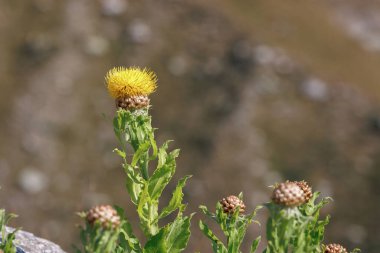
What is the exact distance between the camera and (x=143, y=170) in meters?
6.91

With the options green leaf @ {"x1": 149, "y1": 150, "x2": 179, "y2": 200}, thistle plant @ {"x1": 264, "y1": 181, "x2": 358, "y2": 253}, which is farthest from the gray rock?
thistle plant @ {"x1": 264, "y1": 181, "x2": 358, "y2": 253}

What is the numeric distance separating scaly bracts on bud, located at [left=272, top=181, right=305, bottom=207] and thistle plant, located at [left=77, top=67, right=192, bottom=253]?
123cm

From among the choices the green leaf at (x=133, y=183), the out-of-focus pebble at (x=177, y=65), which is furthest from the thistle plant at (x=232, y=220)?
the out-of-focus pebble at (x=177, y=65)

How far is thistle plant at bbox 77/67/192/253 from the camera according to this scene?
6668 mm

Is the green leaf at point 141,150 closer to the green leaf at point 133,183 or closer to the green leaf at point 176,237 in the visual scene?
the green leaf at point 133,183

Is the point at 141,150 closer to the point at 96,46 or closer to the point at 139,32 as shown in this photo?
the point at 96,46

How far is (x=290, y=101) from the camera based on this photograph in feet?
82.6

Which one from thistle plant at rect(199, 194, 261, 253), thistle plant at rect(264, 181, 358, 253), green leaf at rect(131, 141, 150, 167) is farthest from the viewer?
thistle plant at rect(199, 194, 261, 253)

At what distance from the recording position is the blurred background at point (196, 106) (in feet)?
74.6

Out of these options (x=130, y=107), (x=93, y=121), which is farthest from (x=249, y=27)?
(x=130, y=107)

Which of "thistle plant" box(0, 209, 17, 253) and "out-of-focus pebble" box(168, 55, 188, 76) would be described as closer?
"thistle plant" box(0, 209, 17, 253)

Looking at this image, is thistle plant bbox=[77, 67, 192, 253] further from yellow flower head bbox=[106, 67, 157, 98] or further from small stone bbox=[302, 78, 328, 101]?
small stone bbox=[302, 78, 328, 101]

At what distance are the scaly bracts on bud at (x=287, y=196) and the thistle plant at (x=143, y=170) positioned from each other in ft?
4.05

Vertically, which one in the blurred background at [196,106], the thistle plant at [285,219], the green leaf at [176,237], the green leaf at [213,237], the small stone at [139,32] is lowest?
the thistle plant at [285,219]
